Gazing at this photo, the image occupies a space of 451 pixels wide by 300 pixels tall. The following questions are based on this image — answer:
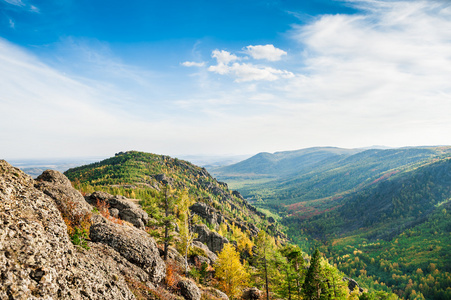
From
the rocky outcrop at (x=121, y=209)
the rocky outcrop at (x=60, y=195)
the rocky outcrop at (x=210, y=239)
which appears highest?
the rocky outcrop at (x=60, y=195)

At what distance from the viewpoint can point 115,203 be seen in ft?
161

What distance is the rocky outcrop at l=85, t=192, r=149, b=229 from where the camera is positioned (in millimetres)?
44875

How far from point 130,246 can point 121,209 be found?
99.5 ft

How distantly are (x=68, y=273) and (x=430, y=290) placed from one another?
174m

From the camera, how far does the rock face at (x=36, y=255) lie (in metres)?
7.57

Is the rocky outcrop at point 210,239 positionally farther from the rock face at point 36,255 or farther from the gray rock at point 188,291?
the rock face at point 36,255

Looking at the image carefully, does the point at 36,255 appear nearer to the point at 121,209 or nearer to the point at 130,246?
the point at 130,246

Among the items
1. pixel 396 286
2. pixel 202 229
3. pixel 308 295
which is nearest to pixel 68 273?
pixel 308 295

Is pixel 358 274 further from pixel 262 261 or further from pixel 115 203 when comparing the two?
pixel 115 203

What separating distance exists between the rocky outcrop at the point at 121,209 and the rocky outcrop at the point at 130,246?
23823 millimetres

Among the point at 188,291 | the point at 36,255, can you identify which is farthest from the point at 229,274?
the point at 36,255

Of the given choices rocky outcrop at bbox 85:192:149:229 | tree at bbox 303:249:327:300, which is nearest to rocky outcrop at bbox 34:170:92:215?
rocky outcrop at bbox 85:192:149:229

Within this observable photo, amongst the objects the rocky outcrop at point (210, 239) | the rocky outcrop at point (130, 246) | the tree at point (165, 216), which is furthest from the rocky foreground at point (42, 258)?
the rocky outcrop at point (210, 239)

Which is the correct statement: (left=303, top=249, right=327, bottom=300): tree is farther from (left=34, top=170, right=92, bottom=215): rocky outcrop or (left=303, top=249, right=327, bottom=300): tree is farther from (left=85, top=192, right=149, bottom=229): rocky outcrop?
(left=34, top=170, right=92, bottom=215): rocky outcrop
